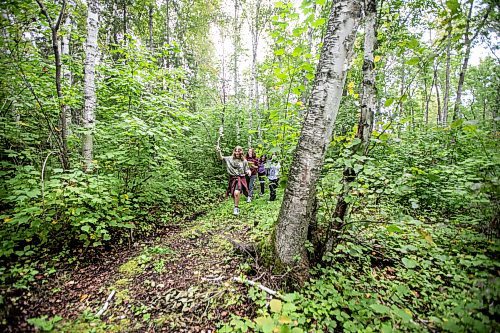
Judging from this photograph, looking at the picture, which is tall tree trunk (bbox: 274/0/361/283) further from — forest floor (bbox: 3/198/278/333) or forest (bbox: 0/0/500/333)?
forest floor (bbox: 3/198/278/333)

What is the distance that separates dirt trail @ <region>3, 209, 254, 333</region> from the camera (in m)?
2.43

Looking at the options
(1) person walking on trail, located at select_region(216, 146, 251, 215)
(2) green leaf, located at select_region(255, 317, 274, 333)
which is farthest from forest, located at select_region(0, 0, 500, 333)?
(1) person walking on trail, located at select_region(216, 146, 251, 215)

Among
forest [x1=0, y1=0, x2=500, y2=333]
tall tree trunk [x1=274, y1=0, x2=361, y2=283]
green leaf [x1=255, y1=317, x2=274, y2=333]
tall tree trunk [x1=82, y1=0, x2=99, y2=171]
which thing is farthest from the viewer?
tall tree trunk [x1=82, y1=0, x2=99, y2=171]

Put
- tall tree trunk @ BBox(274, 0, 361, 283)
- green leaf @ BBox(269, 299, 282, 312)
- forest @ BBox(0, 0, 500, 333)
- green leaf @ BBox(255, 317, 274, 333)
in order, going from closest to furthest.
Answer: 1. green leaf @ BBox(255, 317, 274, 333)
2. green leaf @ BBox(269, 299, 282, 312)
3. forest @ BBox(0, 0, 500, 333)
4. tall tree trunk @ BBox(274, 0, 361, 283)

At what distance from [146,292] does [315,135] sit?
10.3ft

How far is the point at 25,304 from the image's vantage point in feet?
8.53

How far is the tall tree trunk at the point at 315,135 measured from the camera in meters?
2.39

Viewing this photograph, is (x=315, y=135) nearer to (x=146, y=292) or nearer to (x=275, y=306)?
(x=275, y=306)

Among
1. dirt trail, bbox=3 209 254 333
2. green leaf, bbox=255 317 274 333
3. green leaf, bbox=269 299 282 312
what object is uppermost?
green leaf, bbox=269 299 282 312

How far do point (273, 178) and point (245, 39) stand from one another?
14.4 meters

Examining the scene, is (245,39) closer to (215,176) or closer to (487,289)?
(215,176)

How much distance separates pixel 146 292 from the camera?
295 centimetres

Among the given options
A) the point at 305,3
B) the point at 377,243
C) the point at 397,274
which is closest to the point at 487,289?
the point at 397,274

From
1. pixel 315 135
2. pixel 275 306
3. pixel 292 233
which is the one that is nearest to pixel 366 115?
pixel 315 135
